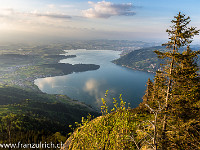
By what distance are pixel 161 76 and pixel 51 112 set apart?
647 feet

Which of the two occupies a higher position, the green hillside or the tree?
the tree

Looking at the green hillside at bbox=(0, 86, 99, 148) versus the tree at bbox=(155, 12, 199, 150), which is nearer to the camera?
the tree at bbox=(155, 12, 199, 150)

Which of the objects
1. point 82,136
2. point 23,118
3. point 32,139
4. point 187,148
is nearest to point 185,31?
point 187,148

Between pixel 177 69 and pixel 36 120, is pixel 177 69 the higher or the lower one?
the higher one

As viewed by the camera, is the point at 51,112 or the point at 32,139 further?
the point at 51,112

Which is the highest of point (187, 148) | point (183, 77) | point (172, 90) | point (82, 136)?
point (183, 77)

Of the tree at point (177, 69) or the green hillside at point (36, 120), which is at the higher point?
the tree at point (177, 69)

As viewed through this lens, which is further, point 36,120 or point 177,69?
point 36,120

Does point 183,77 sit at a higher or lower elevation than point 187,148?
higher

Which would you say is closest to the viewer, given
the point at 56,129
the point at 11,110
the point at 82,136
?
the point at 82,136

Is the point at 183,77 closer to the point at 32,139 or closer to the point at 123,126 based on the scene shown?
the point at 123,126

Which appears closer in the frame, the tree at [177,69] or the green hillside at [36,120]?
the tree at [177,69]

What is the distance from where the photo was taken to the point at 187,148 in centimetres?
1286

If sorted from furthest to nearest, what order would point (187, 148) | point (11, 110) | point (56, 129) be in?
point (11, 110)
point (56, 129)
point (187, 148)
